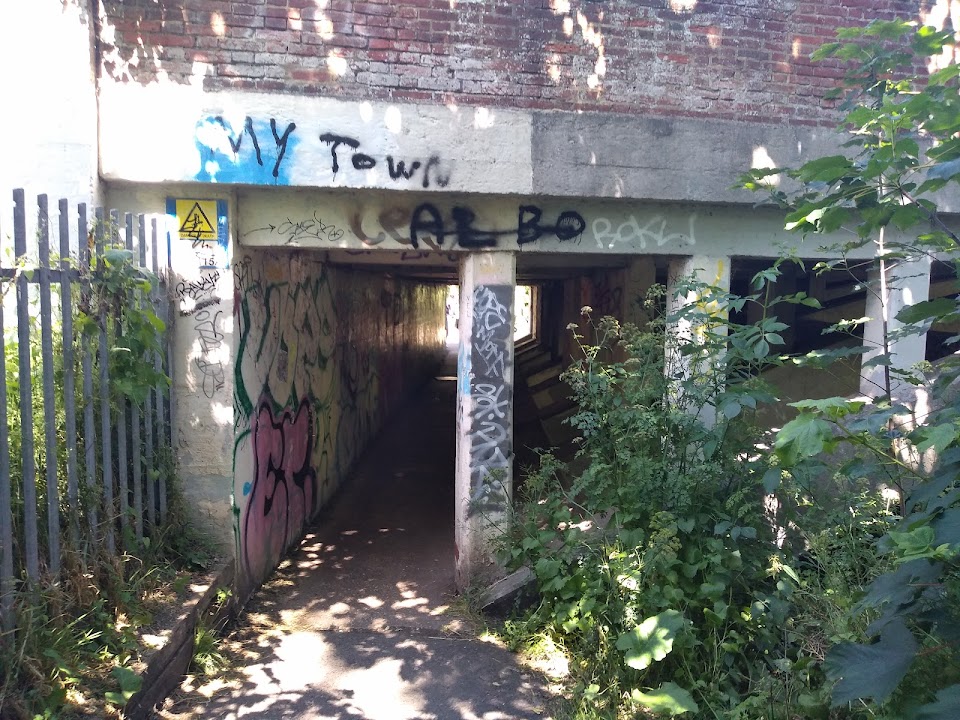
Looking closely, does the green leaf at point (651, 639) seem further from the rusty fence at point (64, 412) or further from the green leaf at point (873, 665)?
the rusty fence at point (64, 412)

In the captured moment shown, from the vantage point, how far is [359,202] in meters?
4.75

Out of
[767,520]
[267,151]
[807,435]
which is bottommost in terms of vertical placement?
[767,520]

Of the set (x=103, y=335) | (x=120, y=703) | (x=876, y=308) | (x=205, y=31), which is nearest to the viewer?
(x=120, y=703)

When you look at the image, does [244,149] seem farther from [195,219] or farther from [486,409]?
[486,409]

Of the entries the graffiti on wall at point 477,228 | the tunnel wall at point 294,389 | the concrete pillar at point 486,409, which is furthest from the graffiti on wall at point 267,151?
the concrete pillar at point 486,409

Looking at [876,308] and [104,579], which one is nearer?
[104,579]

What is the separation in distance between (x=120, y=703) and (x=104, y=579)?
70 cm

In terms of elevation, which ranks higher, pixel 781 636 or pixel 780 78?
pixel 780 78

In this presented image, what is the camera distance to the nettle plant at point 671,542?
3.39m

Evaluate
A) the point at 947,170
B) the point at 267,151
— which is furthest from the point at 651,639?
the point at 267,151

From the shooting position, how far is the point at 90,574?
3.27 meters

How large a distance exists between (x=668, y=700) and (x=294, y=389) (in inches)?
163

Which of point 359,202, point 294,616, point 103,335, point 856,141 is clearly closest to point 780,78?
point 856,141

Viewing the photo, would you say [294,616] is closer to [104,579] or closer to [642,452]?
[104,579]
